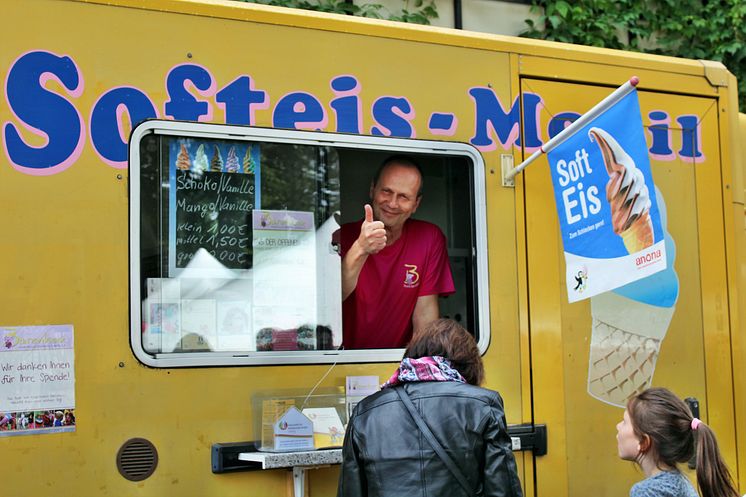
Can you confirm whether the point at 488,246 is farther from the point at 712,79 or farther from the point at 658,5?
the point at 658,5

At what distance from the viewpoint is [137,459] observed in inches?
126

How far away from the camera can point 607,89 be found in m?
4.18

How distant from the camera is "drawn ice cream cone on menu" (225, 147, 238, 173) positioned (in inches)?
139

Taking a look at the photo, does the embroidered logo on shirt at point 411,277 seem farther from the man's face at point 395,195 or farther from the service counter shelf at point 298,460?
the service counter shelf at point 298,460

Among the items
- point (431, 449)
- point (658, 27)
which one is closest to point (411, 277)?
point (431, 449)

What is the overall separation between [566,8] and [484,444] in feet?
17.8

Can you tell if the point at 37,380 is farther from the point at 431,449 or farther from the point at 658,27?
the point at 658,27

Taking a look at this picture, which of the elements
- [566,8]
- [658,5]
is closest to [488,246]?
[566,8]

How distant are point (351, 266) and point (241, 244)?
588mm

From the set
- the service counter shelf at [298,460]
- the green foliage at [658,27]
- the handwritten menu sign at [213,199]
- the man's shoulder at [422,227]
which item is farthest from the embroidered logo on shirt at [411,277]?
the green foliage at [658,27]

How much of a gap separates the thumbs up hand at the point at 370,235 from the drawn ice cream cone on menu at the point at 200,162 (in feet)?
2.41

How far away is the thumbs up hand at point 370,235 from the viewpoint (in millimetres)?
3832

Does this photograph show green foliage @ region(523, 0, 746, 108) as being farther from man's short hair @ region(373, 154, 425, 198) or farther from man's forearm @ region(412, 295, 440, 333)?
man's forearm @ region(412, 295, 440, 333)

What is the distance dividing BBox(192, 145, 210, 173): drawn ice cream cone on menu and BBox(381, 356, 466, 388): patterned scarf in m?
1.20
